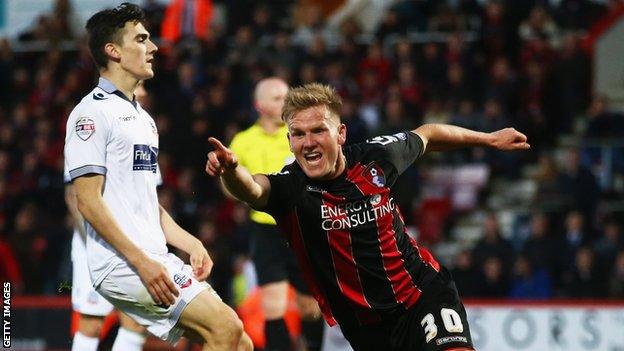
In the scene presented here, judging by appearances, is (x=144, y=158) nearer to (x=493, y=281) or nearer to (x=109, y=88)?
(x=109, y=88)

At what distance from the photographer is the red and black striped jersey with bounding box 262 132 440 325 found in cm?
605

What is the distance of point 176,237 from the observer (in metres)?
6.53

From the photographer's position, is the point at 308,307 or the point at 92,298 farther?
the point at 308,307

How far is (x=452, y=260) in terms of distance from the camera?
1484 centimetres

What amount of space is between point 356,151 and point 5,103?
505 inches

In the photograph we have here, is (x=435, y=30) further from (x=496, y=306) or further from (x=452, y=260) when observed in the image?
(x=496, y=306)

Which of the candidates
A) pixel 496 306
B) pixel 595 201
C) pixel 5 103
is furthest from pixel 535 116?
pixel 5 103

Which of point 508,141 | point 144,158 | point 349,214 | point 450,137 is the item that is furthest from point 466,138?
point 144,158

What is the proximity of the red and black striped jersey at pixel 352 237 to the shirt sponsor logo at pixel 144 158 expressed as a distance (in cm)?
71

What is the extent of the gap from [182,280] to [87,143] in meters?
0.85

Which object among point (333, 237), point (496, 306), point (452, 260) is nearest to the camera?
point (333, 237)

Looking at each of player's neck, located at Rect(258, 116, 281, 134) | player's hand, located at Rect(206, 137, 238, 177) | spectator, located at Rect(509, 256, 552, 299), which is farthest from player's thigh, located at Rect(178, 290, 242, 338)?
spectator, located at Rect(509, 256, 552, 299)

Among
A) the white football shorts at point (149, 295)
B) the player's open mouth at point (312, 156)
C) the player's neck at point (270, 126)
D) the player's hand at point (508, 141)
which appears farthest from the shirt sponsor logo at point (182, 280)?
the player's neck at point (270, 126)

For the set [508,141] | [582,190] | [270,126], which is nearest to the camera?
[508,141]
